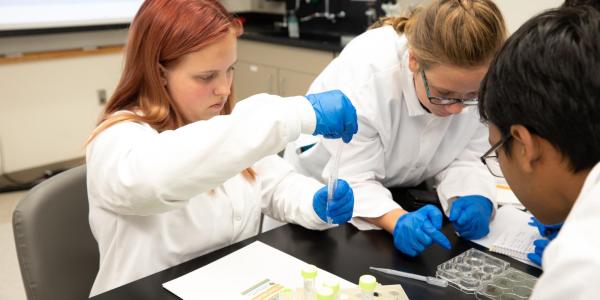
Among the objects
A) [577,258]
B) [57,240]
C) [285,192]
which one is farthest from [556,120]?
[57,240]

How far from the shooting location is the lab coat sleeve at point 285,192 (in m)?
1.21

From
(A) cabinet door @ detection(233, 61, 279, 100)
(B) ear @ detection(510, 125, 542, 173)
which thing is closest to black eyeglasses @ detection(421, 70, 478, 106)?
(B) ear @ detection(510, 125, 542, 173)

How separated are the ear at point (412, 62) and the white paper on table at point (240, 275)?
59cm

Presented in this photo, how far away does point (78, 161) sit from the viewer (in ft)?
11.4

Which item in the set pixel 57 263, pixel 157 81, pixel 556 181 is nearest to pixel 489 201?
pixel 556 181

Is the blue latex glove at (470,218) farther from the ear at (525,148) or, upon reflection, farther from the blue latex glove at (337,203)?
the ear at (525,148)

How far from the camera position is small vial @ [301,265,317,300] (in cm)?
87

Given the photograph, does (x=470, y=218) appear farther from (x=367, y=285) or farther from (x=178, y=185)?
(x=178, y=185)

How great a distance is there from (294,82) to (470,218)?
2.44 meters

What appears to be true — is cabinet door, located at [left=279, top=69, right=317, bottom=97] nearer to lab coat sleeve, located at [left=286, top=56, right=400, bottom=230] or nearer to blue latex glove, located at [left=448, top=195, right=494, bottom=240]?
lab coat sleeve, located at [left=286, top=56, right=400, bottom=230]

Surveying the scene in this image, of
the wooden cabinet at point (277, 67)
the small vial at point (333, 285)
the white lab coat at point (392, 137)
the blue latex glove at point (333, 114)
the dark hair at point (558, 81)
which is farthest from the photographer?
the wooden cabinet at point (277, 67)

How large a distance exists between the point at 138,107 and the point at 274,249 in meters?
0.43

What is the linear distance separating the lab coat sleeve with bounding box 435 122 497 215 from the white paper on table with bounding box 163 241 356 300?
478 millimetres

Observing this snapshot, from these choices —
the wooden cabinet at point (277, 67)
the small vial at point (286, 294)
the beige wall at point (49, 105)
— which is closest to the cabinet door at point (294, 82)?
the wooden cabinet at point (277, 67)
